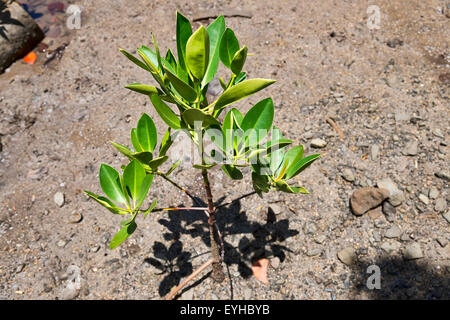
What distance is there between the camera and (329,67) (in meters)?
2.38

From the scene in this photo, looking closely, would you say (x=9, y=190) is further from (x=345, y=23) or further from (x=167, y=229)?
(x=345, y=23)

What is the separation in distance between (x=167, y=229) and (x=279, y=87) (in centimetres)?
121

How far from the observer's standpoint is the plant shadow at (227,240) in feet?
5.65

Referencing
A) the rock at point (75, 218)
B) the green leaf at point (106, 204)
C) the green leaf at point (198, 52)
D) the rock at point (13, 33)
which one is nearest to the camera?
the green leaf at point (198, 52)

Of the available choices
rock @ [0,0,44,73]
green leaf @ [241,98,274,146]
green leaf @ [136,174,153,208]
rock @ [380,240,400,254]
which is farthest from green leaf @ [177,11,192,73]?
rock @ [0,0,44,73]

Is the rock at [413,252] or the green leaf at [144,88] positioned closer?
the green leaf at [144,88]

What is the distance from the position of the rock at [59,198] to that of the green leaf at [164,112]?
1.34 metres

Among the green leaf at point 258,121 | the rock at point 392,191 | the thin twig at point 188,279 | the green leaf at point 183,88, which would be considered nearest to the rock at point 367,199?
the rock at point 392,191

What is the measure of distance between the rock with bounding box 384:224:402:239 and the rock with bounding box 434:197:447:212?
0.79 ft

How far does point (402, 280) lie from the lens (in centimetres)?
160

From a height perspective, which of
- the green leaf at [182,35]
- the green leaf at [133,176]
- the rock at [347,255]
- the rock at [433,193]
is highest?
the green leaf at [182,35]

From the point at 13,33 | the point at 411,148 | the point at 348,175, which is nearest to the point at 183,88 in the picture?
the point at 348,175

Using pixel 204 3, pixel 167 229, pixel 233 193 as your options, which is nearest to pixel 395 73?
pixel 233 193

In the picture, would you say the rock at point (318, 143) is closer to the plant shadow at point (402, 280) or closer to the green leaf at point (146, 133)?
the plant shadow at point (402, 280)
